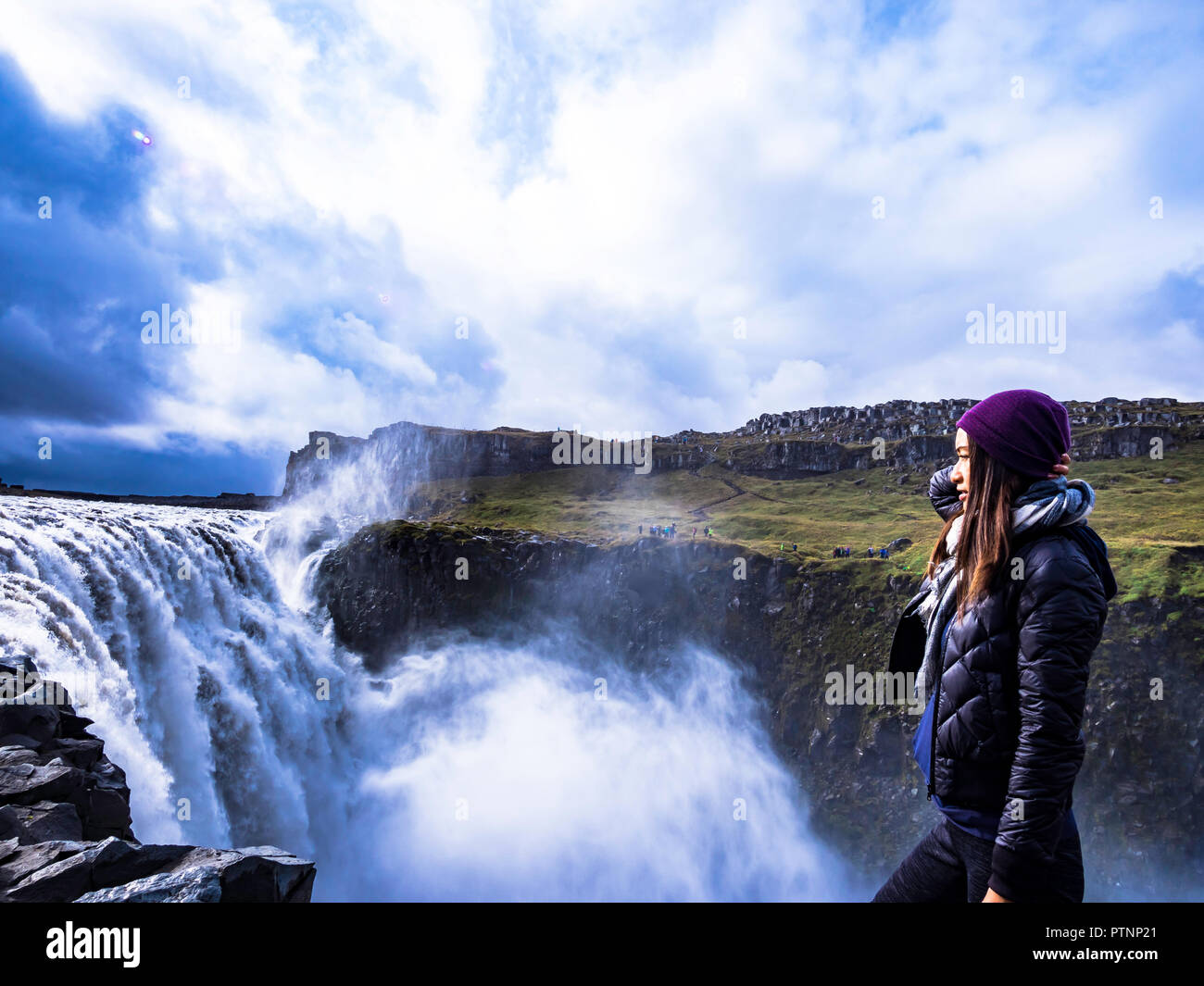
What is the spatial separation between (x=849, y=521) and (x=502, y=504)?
52828 millimetres

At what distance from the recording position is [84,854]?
6945mm

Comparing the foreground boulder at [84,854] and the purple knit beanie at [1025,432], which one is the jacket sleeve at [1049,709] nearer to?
the purple knit beanie at [1025,432]

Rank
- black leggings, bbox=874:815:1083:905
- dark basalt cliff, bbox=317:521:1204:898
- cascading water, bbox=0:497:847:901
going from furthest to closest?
1. dark basalt cliff, bbox=317:521:1204:898
2. cascading water, bbox=0:497:847:901
3. black leggings, bbox=874:815:1083:905

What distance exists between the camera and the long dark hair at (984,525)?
3090mm

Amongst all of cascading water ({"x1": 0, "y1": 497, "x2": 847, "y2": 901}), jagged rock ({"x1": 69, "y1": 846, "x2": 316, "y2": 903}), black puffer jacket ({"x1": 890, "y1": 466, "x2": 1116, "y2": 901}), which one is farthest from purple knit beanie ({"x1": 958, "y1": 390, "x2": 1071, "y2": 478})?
cascading water ({"x1": 0, "y1": 497, "x2": 847, "y2": 901})

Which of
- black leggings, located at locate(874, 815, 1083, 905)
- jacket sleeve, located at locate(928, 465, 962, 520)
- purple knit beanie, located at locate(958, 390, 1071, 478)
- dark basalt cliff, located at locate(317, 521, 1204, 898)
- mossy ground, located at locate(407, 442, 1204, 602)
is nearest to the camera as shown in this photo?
black leggings, located at locate(874, 815, 1083, 905)

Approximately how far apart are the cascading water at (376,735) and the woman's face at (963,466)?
23574mm

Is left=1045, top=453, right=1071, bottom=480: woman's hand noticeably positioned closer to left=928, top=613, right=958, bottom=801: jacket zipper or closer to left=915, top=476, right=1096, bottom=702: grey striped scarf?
left=915, top=476, right=1096, bottom=702: grey striped scarf

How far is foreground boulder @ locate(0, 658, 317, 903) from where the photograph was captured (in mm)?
6438

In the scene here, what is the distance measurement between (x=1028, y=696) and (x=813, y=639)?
156 feet

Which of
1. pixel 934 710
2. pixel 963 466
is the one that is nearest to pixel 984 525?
pixel 963 466

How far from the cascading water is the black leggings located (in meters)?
23.0

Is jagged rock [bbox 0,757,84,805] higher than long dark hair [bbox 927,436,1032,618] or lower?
lower

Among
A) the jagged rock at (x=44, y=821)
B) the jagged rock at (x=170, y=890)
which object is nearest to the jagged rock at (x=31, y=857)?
the jagged rock at (x=44, y=821)
